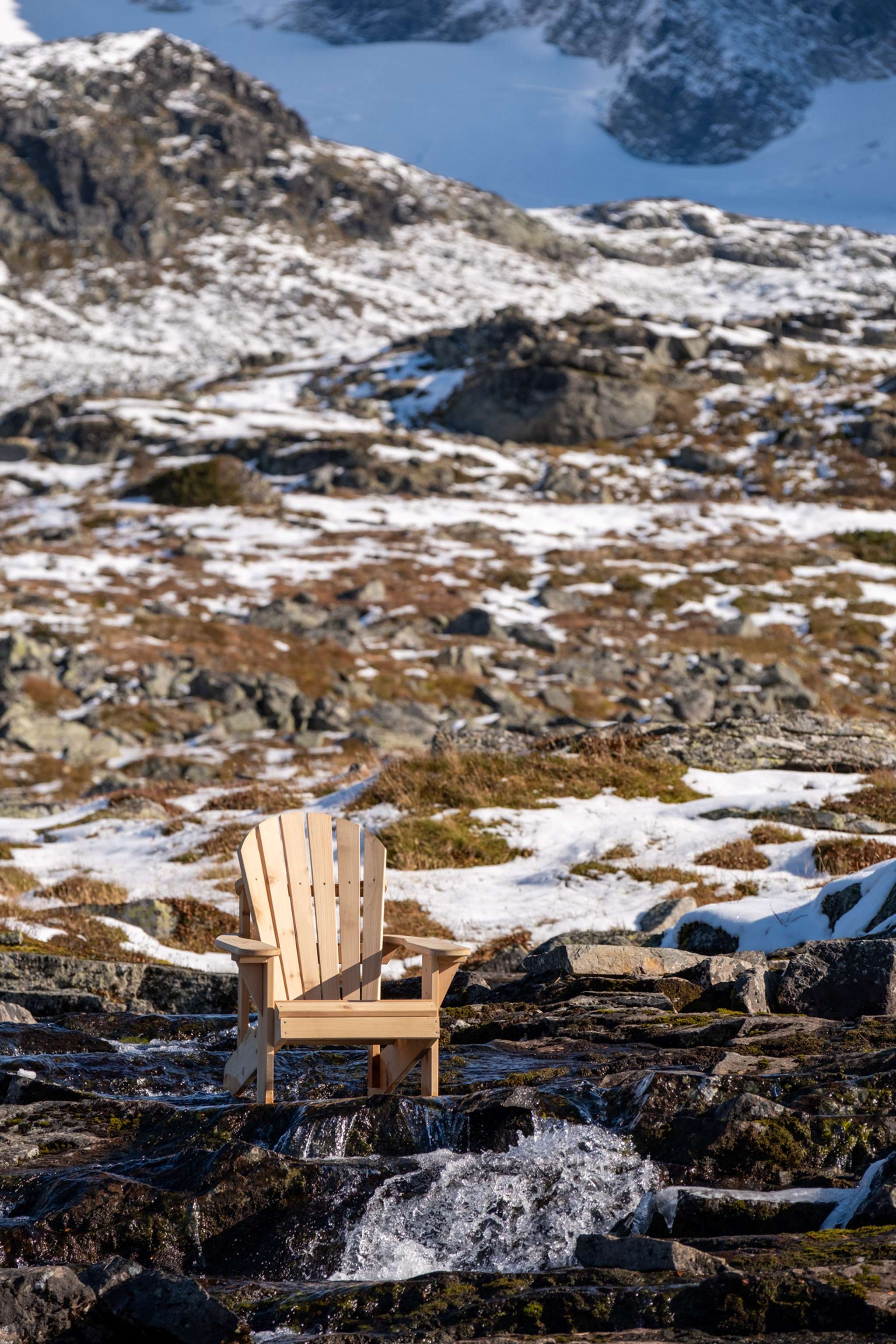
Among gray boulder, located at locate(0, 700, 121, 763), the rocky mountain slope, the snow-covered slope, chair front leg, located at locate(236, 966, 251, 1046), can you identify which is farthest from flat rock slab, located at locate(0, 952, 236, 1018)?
the snow-covered slope

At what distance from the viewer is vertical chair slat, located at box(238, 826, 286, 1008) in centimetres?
655

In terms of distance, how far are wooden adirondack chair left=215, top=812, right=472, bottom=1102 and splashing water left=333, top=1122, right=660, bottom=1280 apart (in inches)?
32.1

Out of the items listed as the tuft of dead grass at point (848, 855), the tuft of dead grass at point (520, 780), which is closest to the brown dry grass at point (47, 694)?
the tuft of dead grass at point (520, 780)

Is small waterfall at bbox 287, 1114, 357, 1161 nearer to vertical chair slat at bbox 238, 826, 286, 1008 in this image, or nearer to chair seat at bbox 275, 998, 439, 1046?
chair seat at bbox 275, 998, 439, 1046

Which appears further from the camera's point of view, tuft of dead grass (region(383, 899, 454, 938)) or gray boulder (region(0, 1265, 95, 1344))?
tuft of dead grass (region(383, 899, 454, 938))

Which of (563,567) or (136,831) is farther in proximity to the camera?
(563,567)

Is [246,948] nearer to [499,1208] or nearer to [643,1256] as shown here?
[499,1208]

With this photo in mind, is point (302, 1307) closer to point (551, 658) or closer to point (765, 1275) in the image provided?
point (765, 1275)

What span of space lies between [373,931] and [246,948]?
105 cm

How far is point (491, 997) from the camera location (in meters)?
8.91

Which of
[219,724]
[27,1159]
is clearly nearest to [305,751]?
[219,724]

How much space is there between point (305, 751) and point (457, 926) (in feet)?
47.3

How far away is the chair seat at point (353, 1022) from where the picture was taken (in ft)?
18.9

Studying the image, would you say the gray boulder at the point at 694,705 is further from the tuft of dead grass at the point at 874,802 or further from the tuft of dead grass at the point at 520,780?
the tuft of dead grass at the point at 874,802
